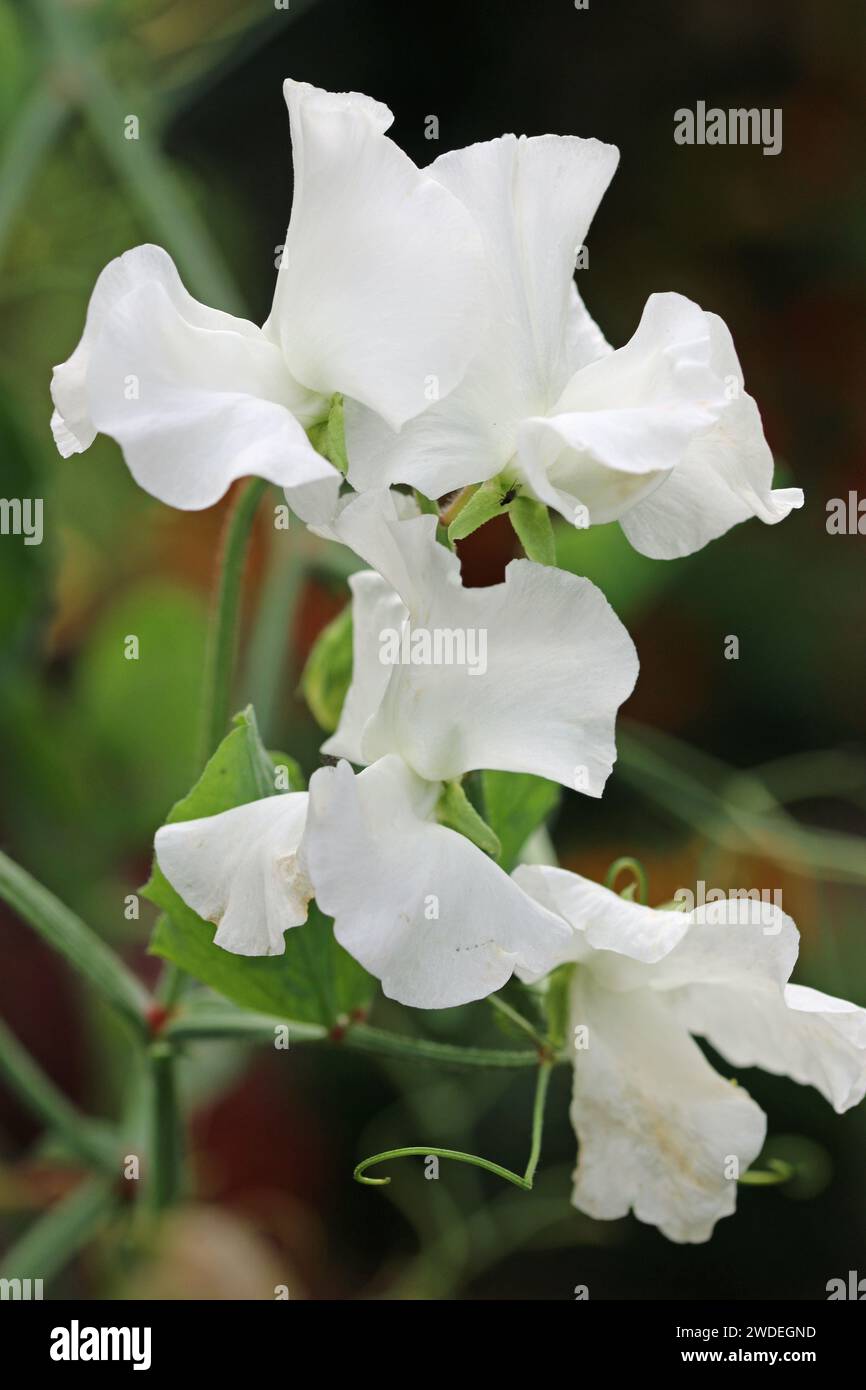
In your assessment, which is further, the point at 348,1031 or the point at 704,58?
the point at 704,58

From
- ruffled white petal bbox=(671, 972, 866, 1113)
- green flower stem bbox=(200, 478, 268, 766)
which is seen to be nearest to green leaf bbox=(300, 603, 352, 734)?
green flower stem bbox=(200, 478, 268, 766)

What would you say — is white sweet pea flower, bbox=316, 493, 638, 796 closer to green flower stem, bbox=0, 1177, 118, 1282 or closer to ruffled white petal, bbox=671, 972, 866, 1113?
ruffled white petal, bbox=671, 972, 866, 1113

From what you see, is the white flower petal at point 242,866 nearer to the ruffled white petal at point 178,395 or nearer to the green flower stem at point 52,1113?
the ruffled white petal at point 178,395

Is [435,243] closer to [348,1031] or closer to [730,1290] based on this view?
[348,1031]

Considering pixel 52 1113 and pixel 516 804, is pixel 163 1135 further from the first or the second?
pixel 516 804
